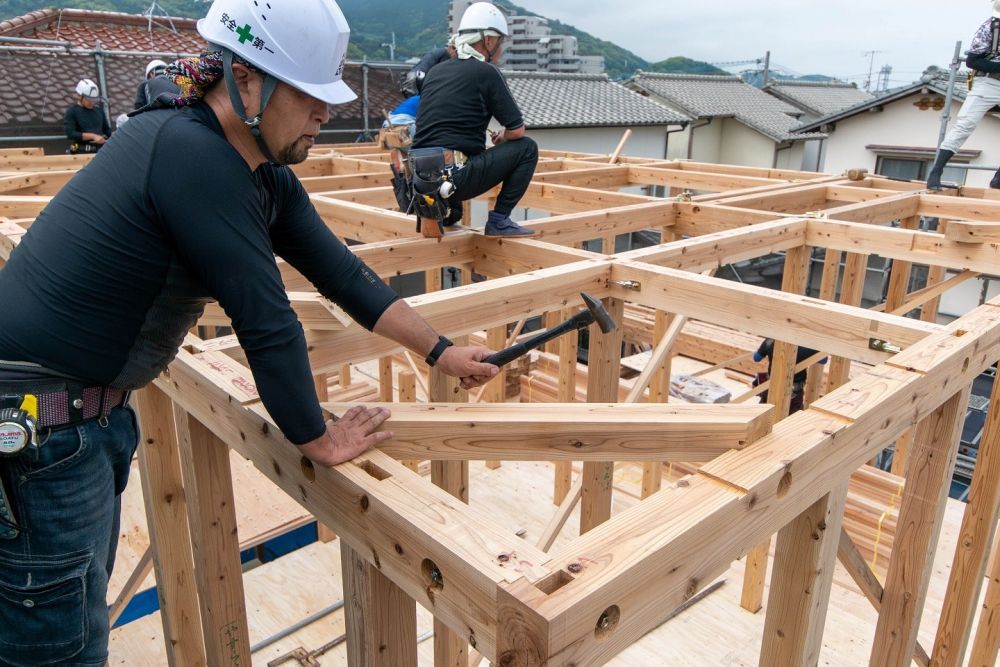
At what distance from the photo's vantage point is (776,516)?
166 centimetres

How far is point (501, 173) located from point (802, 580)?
3.00 m

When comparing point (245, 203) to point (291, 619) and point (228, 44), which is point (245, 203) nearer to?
point (228, 44)

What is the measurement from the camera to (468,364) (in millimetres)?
2014

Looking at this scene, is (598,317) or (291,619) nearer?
(598,317)

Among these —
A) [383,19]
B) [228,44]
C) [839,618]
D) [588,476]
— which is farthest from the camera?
[383,19]

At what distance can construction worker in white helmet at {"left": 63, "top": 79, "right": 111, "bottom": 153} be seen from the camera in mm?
9797

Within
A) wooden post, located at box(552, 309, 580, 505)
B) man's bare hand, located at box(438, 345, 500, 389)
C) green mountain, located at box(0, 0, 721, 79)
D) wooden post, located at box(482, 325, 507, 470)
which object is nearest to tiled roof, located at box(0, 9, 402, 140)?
wooden post, located at box(482, 325, 507, 470)

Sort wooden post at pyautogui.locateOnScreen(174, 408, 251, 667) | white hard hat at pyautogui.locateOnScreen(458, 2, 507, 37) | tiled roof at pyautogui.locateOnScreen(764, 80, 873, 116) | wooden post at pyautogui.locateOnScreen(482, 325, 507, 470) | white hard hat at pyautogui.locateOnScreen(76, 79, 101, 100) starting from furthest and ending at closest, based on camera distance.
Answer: tiled roof at pyautogui.locateOnScreen(764, 80, 873, 116) → white hard hat at pyautogui.locateOnScreen(76, 79, 101, 100) → wooden post at pyautogui.locateOnScreen(482, 325, 507, 470) → white hard hat at pyautogui.locateOnScreen(458, 2, 507, 37) → wooden post at pyautogui.locateOnScreen(174, 408, 251, 667)

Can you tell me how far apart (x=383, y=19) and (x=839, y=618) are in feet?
289

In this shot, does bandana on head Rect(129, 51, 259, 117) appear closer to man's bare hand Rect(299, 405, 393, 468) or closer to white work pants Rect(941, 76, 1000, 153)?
man's bare hand Rect(299, 405, 393, 468)

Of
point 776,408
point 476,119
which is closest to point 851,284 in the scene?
point 776,408

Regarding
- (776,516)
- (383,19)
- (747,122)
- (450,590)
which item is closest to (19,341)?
(450,590)

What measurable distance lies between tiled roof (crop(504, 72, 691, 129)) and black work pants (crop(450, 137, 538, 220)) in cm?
1190

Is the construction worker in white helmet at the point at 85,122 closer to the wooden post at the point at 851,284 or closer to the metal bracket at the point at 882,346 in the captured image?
the wooden post at the point at 851,284
